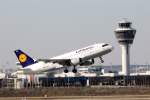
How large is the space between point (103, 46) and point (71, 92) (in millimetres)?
23230

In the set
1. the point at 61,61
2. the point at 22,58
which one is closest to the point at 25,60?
the point at 22,58

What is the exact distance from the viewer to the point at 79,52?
12038cm

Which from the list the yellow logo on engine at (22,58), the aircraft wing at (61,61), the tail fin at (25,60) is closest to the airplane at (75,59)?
the aircraft wing at (61,61)

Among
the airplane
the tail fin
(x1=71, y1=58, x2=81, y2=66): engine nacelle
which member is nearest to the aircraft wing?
the airplane

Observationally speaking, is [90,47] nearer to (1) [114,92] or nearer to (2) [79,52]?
(2) [79,52]

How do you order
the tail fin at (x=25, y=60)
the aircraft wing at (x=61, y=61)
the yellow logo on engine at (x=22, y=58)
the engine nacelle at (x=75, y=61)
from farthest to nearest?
1. the yellow logo on engine at (x=22, y=58)
2. the tail fin at (x=25, y=60)
3. the aircraft wing at (x=61, y=61)
4. the engine nacelle at (x=75, y=61)

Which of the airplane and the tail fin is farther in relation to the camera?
the tail fin

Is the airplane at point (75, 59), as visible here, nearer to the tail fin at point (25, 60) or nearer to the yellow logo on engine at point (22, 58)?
the tail fin at point (25, 60)

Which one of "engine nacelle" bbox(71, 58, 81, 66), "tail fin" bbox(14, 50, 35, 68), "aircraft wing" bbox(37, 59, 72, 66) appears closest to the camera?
"engine nacelle" bbox(71, 58, 81, 66)

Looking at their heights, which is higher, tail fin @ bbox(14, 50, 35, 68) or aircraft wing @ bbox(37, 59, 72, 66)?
tail fin @ bbox(14, 50, 35, 68)

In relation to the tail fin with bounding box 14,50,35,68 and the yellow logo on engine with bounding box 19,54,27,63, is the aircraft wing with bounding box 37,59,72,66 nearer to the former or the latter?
the tail fin with bounding box 14,50,35,68

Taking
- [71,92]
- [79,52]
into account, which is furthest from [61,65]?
[71,92]

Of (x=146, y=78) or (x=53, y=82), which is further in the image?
(x=146, y=78)

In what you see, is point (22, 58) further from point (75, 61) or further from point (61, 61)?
point (75, 61)
